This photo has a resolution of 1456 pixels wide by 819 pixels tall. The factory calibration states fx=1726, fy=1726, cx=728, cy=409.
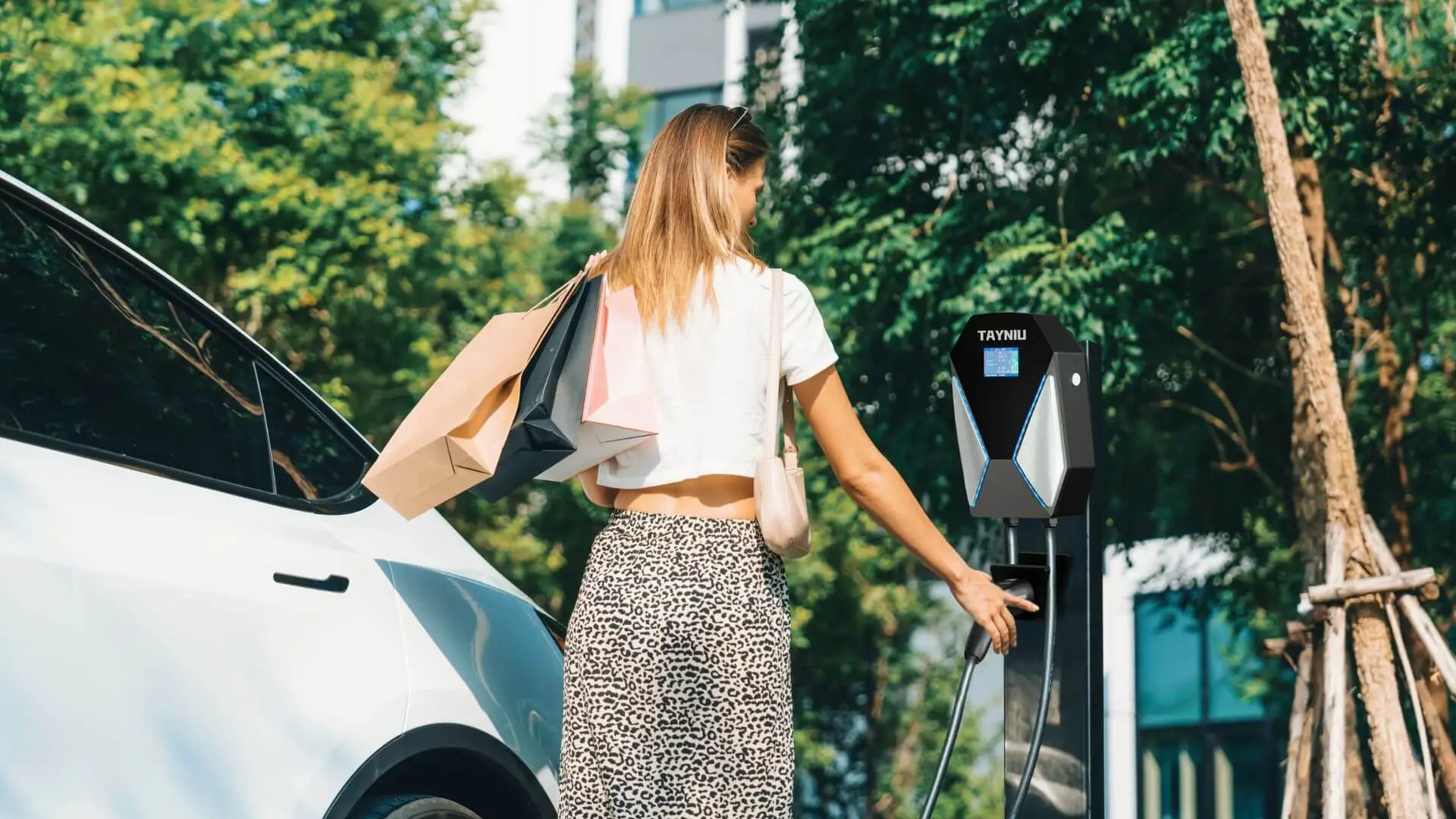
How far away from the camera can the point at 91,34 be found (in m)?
12.4

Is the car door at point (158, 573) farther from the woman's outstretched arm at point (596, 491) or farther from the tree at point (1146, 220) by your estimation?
the tree at point (1146, 220)

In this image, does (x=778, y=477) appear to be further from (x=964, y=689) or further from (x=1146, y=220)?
(x=1146, y=220)

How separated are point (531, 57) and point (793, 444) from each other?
3086 cm

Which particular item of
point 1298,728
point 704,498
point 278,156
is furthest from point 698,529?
point 278,156

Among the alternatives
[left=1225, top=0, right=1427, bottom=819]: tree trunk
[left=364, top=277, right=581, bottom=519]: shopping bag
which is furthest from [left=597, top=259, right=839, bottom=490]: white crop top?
[left=1225, top=0, right=1427, bottom=819]: tree trunk

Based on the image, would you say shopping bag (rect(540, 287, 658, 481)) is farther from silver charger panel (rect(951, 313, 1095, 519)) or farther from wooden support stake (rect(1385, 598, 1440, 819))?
wooden support stake (rect(1385, 598, 1440, 819))

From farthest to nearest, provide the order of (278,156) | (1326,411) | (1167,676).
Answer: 1. (1167,676)
2. (278,156)
3. (1326,411)

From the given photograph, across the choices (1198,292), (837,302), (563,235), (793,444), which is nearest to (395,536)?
(793,444)

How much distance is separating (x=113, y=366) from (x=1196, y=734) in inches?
904

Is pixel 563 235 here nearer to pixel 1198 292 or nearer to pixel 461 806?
pixel 1198 292

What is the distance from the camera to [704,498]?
2906 mm

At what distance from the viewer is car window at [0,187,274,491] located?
8.39 feet

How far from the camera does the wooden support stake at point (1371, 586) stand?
719 centimetres

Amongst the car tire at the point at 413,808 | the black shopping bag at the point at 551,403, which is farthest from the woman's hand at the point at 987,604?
the car tire at the point at 413,808
